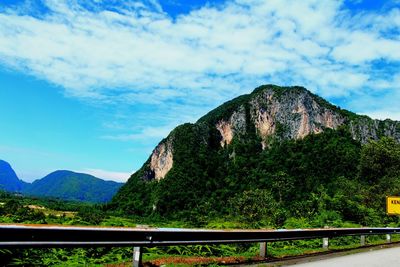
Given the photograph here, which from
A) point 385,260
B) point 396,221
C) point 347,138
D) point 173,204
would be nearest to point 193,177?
point 173,204

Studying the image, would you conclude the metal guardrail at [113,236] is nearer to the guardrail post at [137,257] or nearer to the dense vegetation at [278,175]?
the guardrail post at [137,257]

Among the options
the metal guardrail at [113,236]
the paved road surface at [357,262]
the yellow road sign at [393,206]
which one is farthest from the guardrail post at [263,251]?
the yellow road sign at [393,206]

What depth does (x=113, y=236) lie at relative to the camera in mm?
6738

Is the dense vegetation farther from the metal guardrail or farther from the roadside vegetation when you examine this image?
the metal guardrail

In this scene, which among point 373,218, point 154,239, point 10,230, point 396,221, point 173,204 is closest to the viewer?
point 10,230

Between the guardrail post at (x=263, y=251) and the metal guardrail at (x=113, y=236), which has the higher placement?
the metal guardrail at (x=113, y=236)

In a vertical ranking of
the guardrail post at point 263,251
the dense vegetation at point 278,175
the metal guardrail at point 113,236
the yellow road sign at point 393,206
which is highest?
the dense vegetation at point 278,175

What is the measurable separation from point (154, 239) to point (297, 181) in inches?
5614

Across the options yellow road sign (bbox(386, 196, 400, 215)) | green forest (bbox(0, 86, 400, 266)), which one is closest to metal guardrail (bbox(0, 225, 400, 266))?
green forest (bbox(0, 86, 400, 266))

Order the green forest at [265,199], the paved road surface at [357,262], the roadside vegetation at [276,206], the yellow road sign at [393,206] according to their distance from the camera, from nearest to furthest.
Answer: the roadside vegetation at [276,206], the paved road surface at [357,262], the green forest at [265,199], the yellow road sign at [393,206]

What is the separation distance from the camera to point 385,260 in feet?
34.7

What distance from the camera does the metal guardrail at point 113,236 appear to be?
Result: 556cm

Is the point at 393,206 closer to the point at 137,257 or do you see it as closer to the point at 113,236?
the point at 137,257

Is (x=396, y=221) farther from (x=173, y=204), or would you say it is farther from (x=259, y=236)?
(x=173, y=204)
